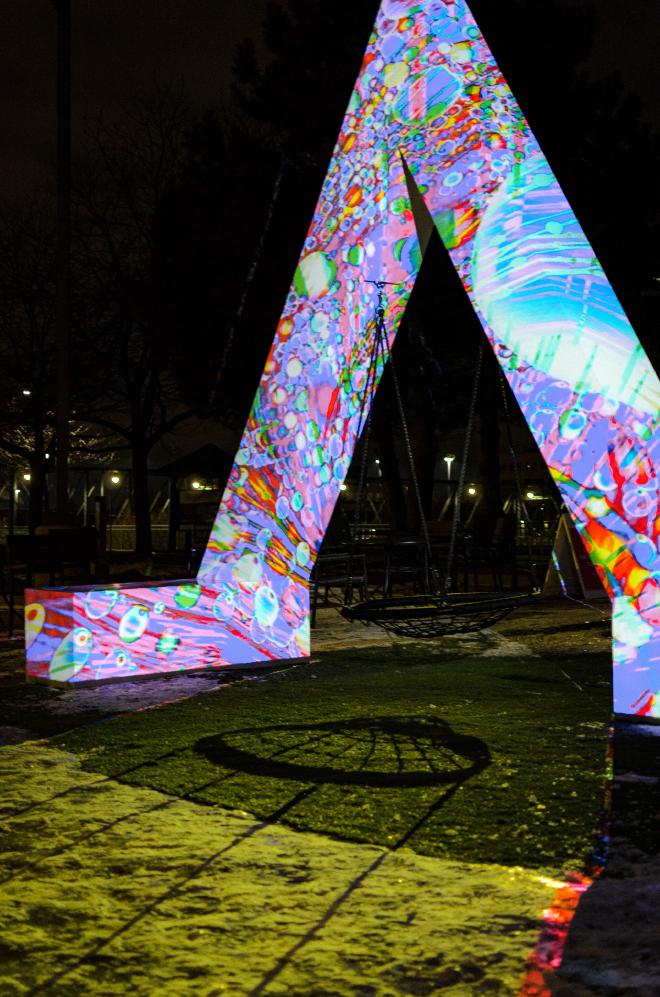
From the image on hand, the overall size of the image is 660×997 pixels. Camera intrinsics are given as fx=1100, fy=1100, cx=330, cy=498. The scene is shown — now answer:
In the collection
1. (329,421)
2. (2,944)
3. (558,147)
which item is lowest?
(2,944)

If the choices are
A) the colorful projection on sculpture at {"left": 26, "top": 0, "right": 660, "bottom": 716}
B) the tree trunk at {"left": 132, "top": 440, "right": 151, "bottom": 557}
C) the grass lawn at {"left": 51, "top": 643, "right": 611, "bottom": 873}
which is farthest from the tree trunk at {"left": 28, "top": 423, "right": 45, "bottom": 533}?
the grass lawn at {"left": 51, "top": 643, "right": 611, "bottom": 873}

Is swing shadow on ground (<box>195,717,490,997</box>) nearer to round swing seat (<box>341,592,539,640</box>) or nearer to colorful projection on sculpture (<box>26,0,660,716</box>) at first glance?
round swing seat (<box>341,592,539,640</box>)

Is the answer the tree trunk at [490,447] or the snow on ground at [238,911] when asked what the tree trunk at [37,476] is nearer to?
the tree trunk at [490,447]

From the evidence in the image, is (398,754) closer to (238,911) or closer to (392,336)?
(238,911)

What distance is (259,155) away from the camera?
24.6 meters

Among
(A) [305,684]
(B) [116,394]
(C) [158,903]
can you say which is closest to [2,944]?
(C) [158,903]

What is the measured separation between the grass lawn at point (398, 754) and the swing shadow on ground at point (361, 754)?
1 cm

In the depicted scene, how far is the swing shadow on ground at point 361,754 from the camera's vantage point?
17.9 ft

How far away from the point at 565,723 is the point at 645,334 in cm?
1790

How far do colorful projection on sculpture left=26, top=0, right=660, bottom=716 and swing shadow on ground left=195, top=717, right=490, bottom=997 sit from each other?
1406 millimetres

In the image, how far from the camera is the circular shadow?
5.57 metres

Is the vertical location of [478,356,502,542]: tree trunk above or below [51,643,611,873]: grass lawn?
above

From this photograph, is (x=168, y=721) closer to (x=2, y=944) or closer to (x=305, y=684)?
(x=305, y=684)

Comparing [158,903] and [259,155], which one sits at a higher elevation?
[259,155]
